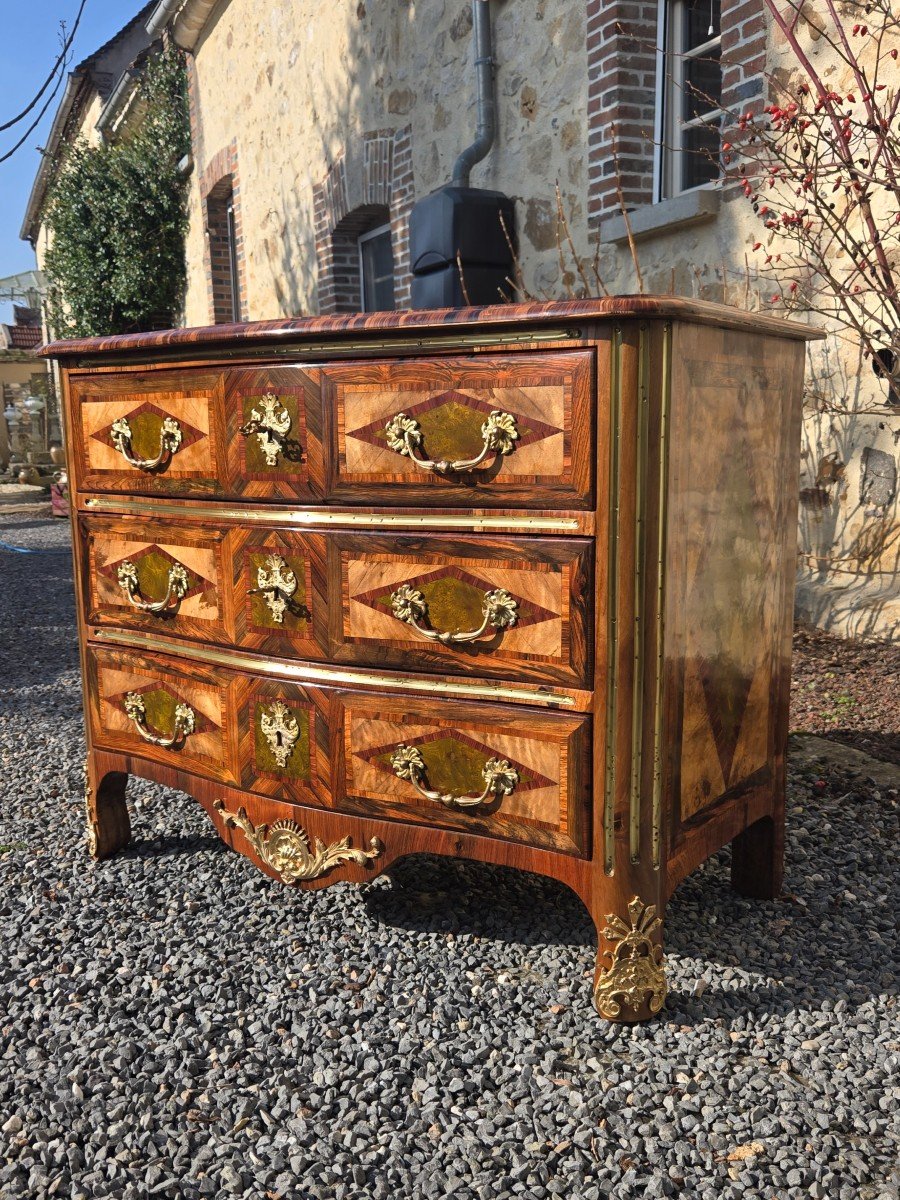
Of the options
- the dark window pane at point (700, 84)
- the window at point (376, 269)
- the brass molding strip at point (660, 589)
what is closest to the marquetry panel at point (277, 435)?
the brass molding strip at point (660, 589)

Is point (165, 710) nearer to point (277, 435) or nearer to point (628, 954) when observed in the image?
point (277, 435)

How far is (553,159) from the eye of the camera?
5.57 meters

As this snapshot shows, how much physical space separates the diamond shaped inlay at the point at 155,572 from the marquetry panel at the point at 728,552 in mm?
1141

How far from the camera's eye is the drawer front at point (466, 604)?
6.12ft

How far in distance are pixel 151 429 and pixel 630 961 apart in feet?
5.26

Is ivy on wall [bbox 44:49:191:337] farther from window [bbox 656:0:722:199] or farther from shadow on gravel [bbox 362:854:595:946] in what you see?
shadow on gravel [bbox 362:854:595:946]

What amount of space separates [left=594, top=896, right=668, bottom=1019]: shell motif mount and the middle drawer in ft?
1.54

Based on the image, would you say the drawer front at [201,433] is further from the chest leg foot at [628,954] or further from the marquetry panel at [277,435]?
the chest leg foot at [628,954]

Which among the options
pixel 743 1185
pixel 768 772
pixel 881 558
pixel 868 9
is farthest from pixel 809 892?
pixel 868 9

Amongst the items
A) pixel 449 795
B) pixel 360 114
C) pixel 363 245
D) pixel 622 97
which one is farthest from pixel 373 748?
pixel 363 245

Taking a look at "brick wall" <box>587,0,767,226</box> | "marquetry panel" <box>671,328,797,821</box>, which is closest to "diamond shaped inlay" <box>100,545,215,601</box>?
"marquetry panel" <box>671,328,797,821</box>

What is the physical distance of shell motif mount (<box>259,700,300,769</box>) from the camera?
222 cm

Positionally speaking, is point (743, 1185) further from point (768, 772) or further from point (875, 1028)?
point (768, 772)

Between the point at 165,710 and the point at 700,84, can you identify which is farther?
the point at 700,84
